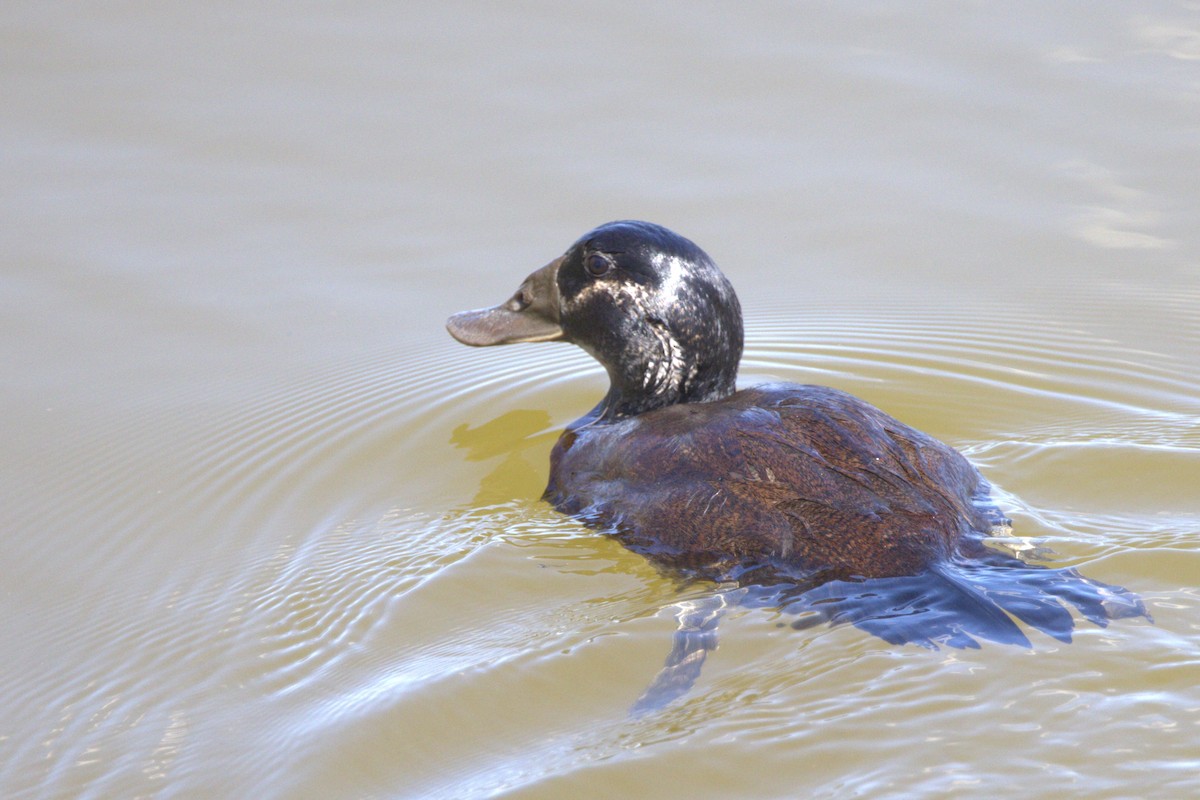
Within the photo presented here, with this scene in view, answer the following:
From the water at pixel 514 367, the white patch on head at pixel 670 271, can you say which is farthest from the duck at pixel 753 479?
the water at pixel 514 367

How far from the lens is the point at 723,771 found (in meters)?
3.48

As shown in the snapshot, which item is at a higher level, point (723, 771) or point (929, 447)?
point (929, 447)

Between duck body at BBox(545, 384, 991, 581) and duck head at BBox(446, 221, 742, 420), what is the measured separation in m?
0.39

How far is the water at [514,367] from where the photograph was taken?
12.1 ft

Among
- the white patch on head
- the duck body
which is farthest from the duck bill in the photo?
the duck body

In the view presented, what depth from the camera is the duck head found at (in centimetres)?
533

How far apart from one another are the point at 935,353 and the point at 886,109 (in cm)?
292

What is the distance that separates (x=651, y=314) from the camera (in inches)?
211

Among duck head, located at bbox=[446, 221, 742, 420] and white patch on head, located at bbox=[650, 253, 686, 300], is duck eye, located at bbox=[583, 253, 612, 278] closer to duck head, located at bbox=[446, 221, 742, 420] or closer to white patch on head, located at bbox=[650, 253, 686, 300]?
duck head, located at bbox=[446, 221, 742, 420]

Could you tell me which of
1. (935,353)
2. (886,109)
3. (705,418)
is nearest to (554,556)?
(705,418)

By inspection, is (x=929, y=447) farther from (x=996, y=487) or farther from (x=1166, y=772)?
(x=1166, y=772)

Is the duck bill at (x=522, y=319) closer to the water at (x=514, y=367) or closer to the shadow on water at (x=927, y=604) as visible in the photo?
the water at (x=514, y=367)

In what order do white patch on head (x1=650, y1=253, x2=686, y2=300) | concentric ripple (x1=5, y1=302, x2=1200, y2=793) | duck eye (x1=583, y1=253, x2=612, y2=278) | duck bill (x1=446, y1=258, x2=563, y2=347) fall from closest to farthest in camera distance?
concentric ripple (x1=5, y1=302, x2=1200, y2=793), white patch on head (x1=650, y1=253, x2=686, y2=300), duck eye (x1=583, y1=253, x2=612, y2=278), duck bill (x1=446, y1=258, x2=563, y2=347)

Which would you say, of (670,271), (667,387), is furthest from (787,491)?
(670,271)
